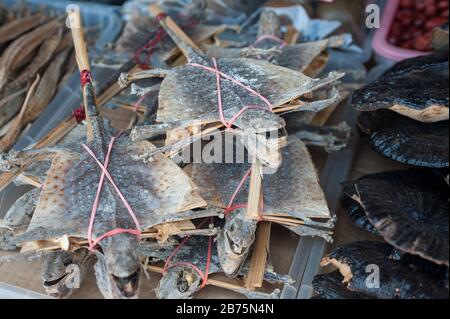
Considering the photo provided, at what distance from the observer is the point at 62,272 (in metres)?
1.25

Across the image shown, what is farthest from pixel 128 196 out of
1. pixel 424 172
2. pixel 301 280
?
pixel 424 172

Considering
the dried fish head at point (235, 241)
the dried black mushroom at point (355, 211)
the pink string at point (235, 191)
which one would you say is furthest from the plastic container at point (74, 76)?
the dried black mushroom at point (355, 211)

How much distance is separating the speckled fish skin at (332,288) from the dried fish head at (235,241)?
185 millimetres

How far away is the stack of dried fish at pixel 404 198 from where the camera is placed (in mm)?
1066

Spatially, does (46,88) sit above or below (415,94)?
below

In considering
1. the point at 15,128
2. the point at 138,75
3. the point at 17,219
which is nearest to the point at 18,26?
the point at 15,128

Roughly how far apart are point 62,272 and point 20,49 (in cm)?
90

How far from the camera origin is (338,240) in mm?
1452

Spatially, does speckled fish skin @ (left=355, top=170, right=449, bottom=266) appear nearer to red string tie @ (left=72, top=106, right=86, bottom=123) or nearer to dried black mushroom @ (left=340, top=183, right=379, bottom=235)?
dried black mushroom @ (left=340, top=183, right=379, bottom=235)

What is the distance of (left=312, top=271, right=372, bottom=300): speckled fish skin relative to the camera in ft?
3.86

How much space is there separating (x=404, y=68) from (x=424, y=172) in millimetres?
295

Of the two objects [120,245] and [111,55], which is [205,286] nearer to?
[120,245]

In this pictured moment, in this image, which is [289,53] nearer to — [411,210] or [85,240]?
[411,210]

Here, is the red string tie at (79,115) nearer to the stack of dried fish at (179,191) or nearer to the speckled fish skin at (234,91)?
the stack of dried fish at (179,191)
